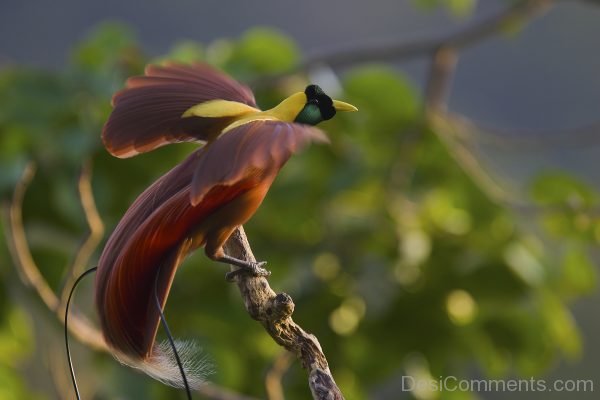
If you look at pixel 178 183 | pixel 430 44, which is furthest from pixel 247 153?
pixel 430 44

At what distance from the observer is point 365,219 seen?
1.53 m

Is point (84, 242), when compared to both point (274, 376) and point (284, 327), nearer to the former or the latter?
point (274, 376)

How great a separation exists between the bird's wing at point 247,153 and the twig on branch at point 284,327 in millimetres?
85

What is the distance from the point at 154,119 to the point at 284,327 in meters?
0.13

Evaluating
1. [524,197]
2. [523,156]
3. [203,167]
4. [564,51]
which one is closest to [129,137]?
[203,167]

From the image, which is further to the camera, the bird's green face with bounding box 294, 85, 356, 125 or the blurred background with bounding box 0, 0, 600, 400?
the blurred background with bounding box 0, 0, 600, 400

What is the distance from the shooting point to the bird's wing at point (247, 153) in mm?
459

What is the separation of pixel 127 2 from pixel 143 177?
1.50 m

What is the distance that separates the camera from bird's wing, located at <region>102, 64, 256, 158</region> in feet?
1.77

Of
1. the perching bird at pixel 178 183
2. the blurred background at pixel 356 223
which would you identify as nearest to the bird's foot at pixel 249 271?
the perching bird at pixel 178 183

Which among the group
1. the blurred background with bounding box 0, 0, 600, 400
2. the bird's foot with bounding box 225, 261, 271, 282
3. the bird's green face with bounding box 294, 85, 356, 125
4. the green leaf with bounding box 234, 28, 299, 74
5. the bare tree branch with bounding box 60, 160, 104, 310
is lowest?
the blurred background with bounding box 0, 0, 600, 400

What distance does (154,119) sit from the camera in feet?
1.78

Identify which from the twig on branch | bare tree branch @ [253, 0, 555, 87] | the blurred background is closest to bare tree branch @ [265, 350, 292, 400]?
the blurred background

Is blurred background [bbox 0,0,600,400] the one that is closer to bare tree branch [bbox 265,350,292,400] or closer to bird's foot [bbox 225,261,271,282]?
bare tree branch [bbox 265,350,292,400]
